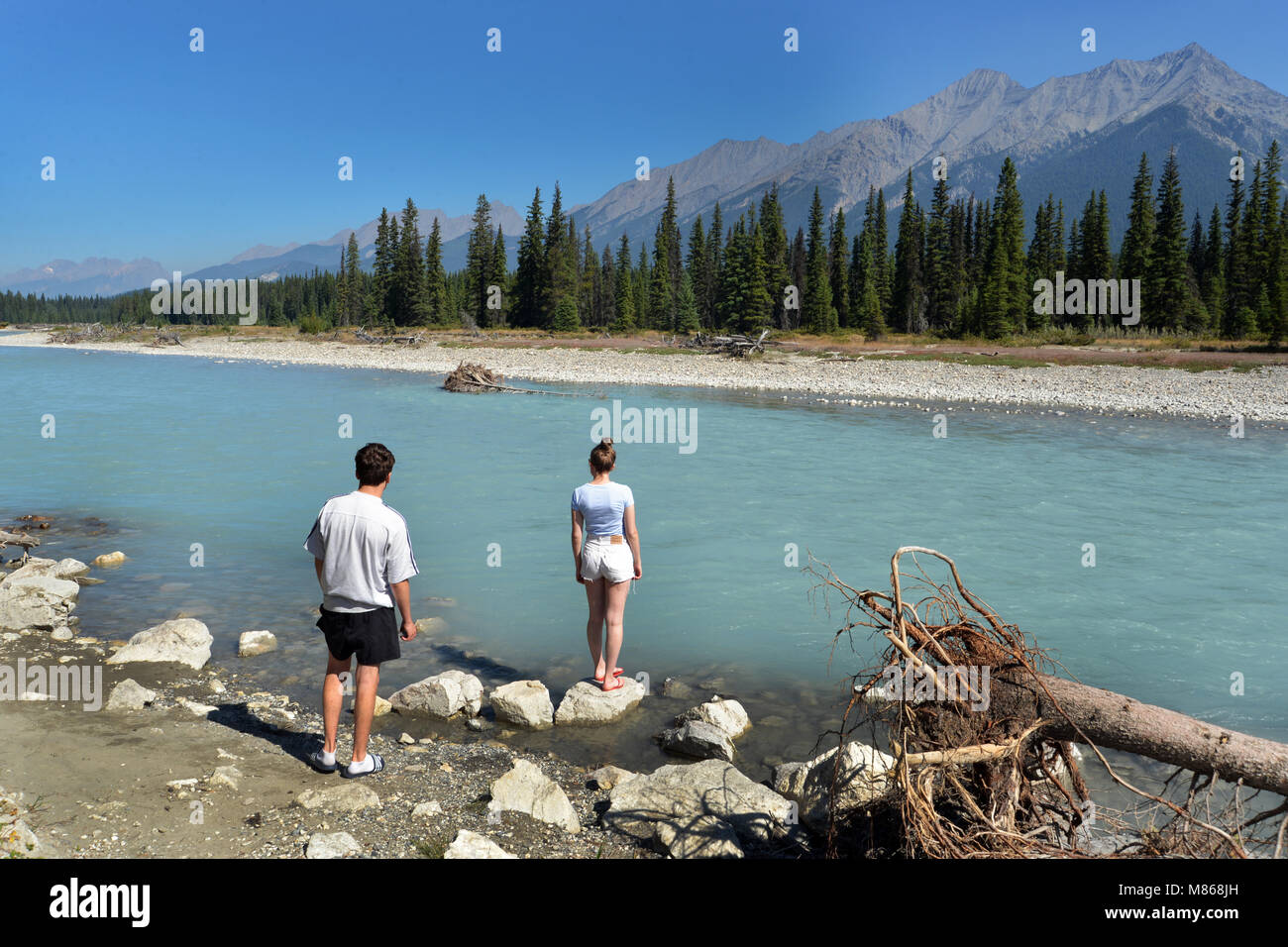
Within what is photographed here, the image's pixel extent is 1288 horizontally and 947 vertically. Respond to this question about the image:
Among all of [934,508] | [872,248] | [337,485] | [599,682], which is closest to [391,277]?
[872,248]

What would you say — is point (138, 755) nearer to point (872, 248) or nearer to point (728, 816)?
point (728, 816)

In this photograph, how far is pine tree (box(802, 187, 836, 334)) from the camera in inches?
2990

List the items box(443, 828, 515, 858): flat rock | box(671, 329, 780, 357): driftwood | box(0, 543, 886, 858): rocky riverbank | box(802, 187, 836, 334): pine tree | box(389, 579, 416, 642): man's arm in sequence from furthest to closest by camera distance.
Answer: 1. box(802, 187, 836, 334): pine tree
2. box(671, 329, 780, 357): driftwood
3. box(389, 579, 416, 642): man's arm
4. box(0, 543, 886, 858): rocky riverbank
5. box(443, 828, 515, 858): flat rock

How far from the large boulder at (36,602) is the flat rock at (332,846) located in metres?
5.98

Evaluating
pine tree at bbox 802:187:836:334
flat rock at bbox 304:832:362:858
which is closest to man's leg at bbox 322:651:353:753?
flat rock at bbox 304:832:362:858

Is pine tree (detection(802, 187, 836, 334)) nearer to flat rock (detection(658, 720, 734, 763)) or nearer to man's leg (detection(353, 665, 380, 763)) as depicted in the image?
flat rock (detection(658, 720, 734, 763))

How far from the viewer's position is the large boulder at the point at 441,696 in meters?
6.70

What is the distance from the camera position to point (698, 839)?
4.55 metres

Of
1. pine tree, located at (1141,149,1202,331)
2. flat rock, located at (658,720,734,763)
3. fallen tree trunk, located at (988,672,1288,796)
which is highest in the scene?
pine tree, located at (1141,149,1202,331)

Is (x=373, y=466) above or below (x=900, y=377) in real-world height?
below

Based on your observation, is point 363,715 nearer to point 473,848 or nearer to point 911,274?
point 473,848

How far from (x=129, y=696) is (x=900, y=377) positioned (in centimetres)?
4172

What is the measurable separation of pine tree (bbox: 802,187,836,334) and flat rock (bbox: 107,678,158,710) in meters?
73.3

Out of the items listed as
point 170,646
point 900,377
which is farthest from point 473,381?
point 170,646
